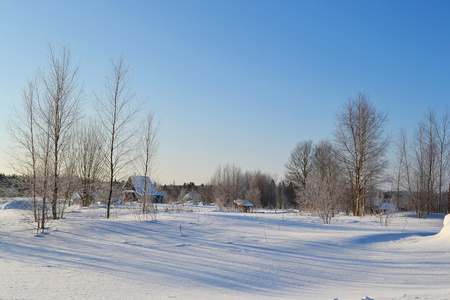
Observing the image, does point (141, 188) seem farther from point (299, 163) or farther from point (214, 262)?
point (299, 163)

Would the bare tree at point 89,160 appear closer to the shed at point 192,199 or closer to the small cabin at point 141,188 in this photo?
the small cabin at point 141,188

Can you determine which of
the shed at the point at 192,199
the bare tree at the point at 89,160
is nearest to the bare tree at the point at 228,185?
the shed at the point at 192,199

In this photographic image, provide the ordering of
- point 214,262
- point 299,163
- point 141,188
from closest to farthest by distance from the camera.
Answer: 1. point 214,262
2. point 141,188
3. point 299,163

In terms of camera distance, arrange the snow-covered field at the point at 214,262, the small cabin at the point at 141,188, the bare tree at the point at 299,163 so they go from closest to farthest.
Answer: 1. the snow-covered field at the point at 214,262
2. the small cabin at the point at 141,188
3. the bare tree at the point at 299,163

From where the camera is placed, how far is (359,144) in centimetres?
2327

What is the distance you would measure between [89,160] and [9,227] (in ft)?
58.1

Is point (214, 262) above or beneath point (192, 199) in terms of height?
above

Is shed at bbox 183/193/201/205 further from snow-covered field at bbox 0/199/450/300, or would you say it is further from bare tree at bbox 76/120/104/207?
snow-covered field at bbox 0/199/450/300

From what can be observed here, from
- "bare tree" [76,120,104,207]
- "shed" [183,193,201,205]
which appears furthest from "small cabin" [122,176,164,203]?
"shed" [183,193,201,205]

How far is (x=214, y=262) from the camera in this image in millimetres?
7809

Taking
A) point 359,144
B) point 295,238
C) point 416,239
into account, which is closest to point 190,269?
point 295,238

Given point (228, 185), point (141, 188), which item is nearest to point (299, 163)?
point (228, 185)

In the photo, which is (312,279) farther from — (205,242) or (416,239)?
(416,239)

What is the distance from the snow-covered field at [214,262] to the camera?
566 centimetres
